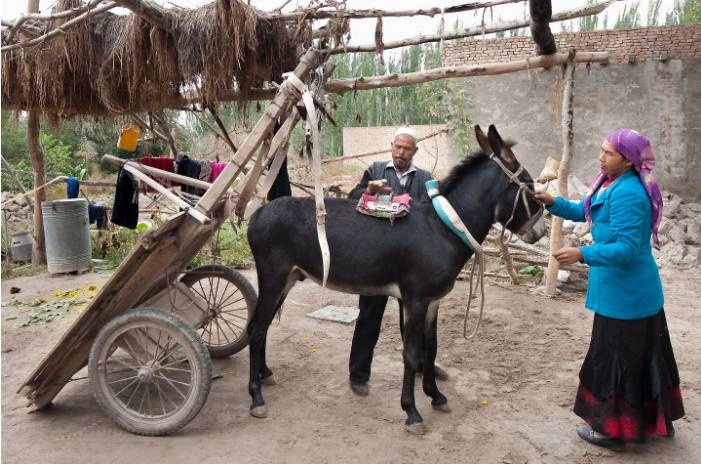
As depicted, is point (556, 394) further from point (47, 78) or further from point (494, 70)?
point (47, 78)

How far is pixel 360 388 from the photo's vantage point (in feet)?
13.7

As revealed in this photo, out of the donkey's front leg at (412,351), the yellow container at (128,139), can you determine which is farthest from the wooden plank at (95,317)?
the yellow container at (128,139)

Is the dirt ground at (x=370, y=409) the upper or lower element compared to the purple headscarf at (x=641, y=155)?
lower

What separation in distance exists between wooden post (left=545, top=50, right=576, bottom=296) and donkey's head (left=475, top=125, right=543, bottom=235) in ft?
7.22

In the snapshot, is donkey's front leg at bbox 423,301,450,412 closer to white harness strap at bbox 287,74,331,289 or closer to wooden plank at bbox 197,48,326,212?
white harness strap at bbox 287,74,331,289

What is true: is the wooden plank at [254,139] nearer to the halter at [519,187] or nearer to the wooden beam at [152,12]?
the halter at [519,187]

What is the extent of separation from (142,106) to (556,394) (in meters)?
5.35

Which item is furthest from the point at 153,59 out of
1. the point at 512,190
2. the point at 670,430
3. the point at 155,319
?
the point at 670,430

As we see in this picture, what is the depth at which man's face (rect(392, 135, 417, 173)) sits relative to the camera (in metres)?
3.89

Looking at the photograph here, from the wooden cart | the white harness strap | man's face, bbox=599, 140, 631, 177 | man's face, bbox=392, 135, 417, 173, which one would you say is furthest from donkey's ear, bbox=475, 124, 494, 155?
the wooden cart

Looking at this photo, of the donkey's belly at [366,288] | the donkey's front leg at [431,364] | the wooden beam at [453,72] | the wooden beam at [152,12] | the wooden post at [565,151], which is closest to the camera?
the donkey's belly at [366,288]

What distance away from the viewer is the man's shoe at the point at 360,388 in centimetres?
414

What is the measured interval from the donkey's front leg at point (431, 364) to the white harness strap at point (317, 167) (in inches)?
34.5

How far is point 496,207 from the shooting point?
3547 millimetres
